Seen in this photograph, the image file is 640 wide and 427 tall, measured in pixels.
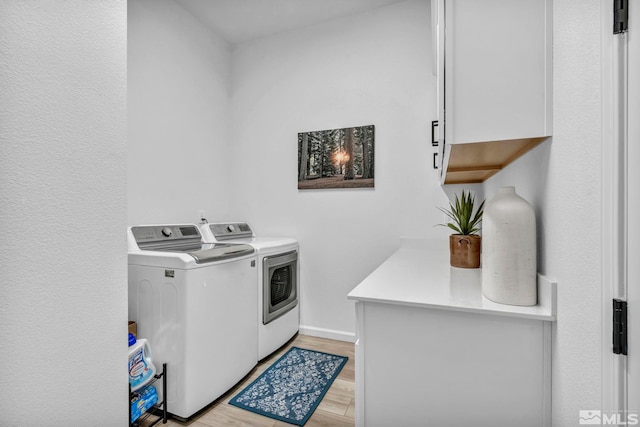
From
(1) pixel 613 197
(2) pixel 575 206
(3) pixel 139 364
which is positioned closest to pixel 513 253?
(2) pixel 575 206

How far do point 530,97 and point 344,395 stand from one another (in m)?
1.78

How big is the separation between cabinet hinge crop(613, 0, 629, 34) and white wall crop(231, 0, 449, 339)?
1668 mm

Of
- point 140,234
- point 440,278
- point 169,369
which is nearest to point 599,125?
point 440,278

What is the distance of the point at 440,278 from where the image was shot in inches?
50.7

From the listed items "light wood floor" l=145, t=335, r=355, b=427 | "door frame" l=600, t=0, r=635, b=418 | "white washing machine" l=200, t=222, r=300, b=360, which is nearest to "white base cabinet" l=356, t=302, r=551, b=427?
"door frame" l=600, t=0, r=635, b=418

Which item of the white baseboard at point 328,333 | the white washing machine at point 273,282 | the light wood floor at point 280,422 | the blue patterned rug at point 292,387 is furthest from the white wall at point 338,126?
the light wood floor at point 280,422

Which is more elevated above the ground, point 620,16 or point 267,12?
point 267,12

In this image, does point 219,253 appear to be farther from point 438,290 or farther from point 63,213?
point 438,290

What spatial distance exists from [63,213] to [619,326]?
1.59 m

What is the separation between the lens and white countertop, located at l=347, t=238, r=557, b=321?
84 centimetres

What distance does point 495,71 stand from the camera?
854 mm

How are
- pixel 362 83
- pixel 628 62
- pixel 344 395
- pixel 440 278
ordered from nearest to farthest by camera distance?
pixel 628 62 → pixel 440 278 → pixel 344 395 → pixel 362 83

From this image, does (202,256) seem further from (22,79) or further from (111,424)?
(22,79)

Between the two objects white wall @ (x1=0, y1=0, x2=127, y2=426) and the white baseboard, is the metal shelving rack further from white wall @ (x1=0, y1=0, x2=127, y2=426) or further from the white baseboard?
the white baseboard
